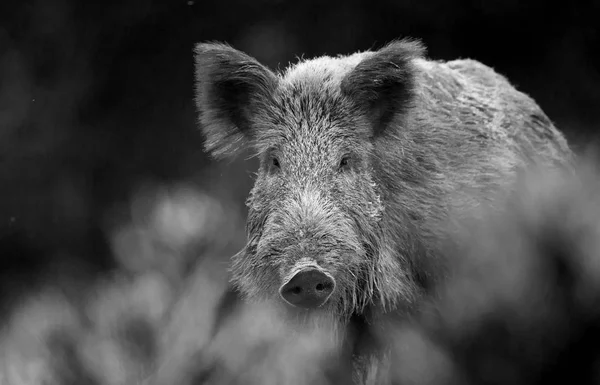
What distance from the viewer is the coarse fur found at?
3.38 metres

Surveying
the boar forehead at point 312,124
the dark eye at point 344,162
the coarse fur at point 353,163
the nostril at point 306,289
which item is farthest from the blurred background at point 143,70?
the nostril at point 306,289

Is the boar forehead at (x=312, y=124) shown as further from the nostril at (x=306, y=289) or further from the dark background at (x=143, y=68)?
the dark background at (x=143, y=68)

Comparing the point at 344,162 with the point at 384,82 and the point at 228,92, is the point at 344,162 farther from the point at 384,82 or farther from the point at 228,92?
the point at 228,92

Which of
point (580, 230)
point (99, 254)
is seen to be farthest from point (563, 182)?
point (99, 254)

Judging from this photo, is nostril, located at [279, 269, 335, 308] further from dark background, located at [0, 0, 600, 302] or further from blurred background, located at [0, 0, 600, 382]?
dark background, located at [0, 0, 600, 302]

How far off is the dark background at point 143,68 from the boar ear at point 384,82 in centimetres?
387

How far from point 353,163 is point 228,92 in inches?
29.7

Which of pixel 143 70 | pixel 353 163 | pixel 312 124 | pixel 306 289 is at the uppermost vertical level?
pixel 312 124

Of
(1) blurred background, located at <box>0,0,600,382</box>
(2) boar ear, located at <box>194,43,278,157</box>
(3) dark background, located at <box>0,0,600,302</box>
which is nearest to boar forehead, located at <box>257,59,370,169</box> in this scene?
(2) boar ear, located at <box>194,43,278,157</box>

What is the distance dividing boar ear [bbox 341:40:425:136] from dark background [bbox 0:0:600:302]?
3869 millimetres

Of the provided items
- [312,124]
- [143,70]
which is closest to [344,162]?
[312,124]

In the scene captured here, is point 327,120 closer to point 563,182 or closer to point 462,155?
point 462,155

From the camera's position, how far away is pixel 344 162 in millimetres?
3627

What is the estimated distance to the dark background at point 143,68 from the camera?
7559mm
